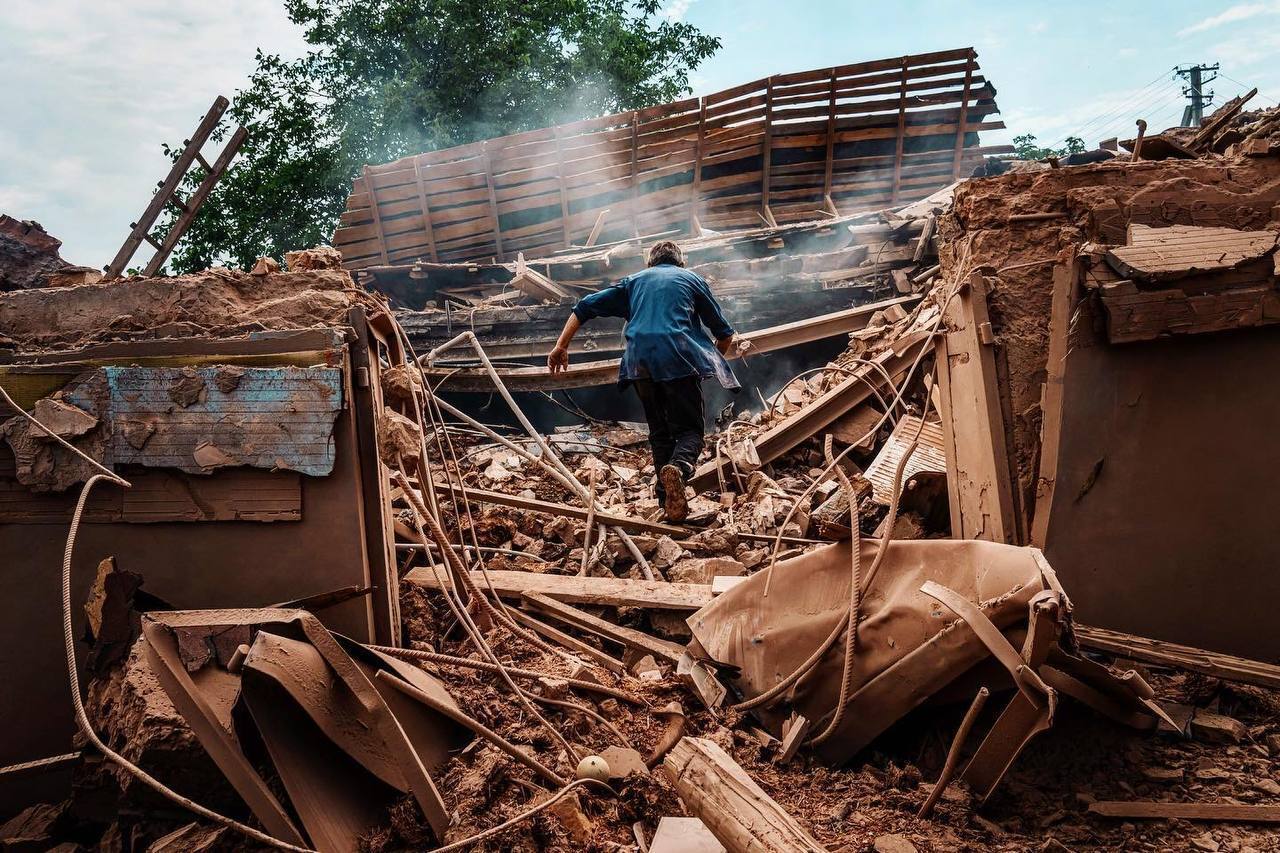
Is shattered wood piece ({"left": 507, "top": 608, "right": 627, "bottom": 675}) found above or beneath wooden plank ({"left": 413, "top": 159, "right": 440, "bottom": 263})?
beneath

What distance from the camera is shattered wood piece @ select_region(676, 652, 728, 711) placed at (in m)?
2.87

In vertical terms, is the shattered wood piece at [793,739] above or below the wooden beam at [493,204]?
below

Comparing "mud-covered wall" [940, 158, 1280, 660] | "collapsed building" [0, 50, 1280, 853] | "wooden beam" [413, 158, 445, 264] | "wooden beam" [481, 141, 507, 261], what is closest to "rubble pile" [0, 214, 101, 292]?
"collapsed building" [0, 50, 1280, 853]

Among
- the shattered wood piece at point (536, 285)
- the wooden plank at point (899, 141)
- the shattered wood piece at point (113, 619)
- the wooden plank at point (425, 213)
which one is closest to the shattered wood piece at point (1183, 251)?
the shattered wood piece at point (113, 619)

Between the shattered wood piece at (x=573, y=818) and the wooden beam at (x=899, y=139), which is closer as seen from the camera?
the shattered wood piece at (x=573, y=818)

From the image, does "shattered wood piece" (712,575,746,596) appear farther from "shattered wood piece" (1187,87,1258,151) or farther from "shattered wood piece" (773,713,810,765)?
"shattered wood piece" (1187,87,1258,151)

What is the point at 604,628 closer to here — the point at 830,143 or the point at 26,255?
the point at 26,255

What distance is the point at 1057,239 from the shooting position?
10.1 feet

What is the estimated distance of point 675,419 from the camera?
18.1 feet

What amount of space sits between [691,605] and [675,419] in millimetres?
2241

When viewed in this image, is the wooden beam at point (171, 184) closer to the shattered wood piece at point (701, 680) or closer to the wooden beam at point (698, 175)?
the wooden beam at point (698, 175)

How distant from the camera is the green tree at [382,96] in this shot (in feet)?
59.0

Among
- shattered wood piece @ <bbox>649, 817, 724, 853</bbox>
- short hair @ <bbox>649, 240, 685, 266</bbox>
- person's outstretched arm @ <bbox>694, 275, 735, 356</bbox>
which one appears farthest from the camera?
short hair @ <bbox>649, 240, 685, 266</bbox>

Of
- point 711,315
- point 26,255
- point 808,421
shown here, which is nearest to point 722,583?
point 711,315
